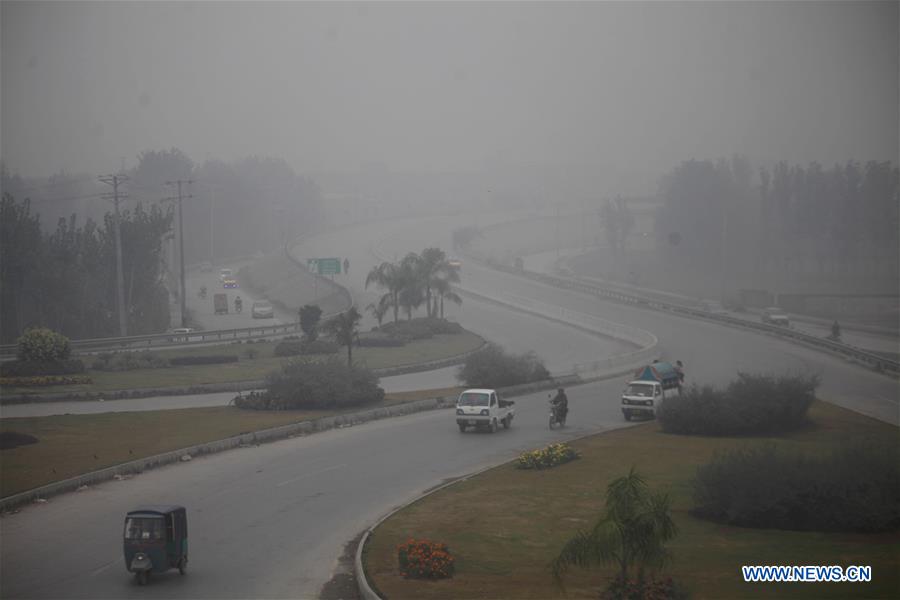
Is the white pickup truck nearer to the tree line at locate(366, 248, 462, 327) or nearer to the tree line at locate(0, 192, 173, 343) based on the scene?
the tree line at locate(366, 248, 462, 327)

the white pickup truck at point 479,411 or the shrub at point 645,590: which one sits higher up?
the shrub at point 645,590

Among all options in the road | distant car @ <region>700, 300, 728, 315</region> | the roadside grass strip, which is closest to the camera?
the roadside grass strip

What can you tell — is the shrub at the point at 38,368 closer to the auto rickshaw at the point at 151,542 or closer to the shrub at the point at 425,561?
the auto rickshaw at the point at 151,542

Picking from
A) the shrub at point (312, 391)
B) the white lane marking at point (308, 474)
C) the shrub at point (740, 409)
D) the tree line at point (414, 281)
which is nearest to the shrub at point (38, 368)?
the shrub at point (312, 391)

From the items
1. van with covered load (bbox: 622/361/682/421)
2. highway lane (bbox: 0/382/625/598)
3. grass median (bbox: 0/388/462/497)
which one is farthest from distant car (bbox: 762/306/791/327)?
grass median (bbox: 0/388/462/497)

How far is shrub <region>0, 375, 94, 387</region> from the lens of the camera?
42719 mm

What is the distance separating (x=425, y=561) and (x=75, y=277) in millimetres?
61162

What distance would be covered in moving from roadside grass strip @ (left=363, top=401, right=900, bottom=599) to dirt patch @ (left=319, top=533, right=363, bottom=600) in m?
0.35

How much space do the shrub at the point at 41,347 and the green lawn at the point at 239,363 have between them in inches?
78.6

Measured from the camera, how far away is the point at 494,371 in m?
46.5

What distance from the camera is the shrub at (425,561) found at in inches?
655

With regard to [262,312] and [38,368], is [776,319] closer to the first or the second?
[262,312]

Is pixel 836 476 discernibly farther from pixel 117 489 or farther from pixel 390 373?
pixel 390 373

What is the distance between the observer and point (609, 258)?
165 metres
